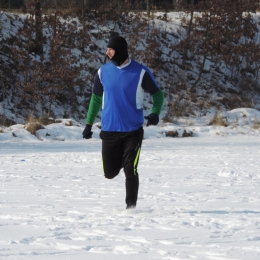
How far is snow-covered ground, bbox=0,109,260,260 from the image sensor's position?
4.47 m

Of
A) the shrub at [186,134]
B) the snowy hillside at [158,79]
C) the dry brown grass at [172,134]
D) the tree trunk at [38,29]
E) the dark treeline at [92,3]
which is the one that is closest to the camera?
the dry brown grass at [172,134]

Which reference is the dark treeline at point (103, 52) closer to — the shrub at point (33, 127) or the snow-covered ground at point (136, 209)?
the shrub at point (33, 127)

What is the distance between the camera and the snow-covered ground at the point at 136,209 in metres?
4.47

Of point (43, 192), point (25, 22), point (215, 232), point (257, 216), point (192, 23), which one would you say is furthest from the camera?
point (192, 23)

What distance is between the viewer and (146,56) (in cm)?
2538

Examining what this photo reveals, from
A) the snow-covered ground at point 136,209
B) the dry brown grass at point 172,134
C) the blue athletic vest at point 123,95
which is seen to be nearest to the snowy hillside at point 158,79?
the dry brown grass at point 172,134

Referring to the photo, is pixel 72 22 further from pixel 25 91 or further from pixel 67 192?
pixel 67 192

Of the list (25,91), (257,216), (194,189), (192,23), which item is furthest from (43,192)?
(192,23)

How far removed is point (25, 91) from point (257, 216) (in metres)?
17.1

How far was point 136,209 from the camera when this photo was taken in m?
6.16

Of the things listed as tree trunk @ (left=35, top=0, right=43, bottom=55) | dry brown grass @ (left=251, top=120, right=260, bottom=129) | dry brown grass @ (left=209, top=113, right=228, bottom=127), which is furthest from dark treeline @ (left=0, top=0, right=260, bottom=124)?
dry brown grass @ (left=251, top=120, right=260, bottom=129)

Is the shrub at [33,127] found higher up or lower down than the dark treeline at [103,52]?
lower down

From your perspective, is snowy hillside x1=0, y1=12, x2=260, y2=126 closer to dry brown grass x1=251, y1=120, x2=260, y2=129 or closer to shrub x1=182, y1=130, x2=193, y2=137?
dry brown grass x1=251, y1=120, x2=260, y2=129

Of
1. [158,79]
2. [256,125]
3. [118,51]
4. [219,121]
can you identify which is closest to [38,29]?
[158,79]
